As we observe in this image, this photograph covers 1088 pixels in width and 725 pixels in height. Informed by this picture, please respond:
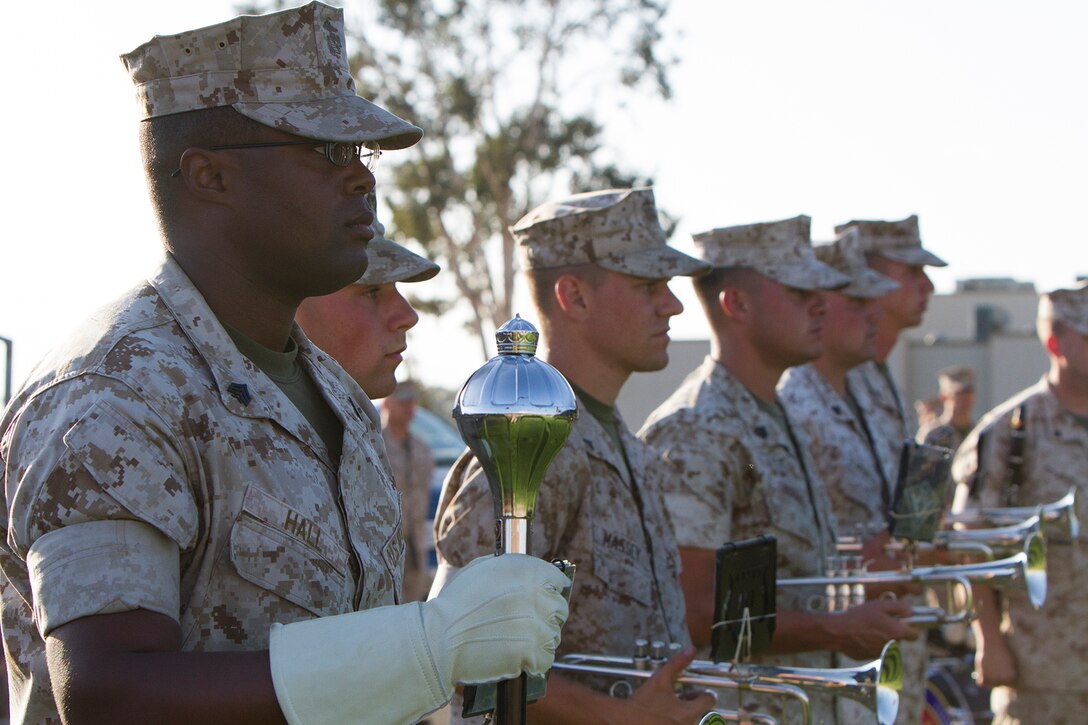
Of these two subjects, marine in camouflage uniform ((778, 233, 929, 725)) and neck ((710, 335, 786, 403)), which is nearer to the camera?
neck ((710, 335, 786, 403))

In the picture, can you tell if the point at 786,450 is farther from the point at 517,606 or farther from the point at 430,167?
the point at 430,167

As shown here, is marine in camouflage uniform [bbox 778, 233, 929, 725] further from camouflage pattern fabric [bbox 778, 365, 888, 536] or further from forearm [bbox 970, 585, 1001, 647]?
forearm [bbox 970, 585, 1001, 647]

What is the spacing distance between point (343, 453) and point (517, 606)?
62 centimetres

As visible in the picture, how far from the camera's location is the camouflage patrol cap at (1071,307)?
7117 millimetres

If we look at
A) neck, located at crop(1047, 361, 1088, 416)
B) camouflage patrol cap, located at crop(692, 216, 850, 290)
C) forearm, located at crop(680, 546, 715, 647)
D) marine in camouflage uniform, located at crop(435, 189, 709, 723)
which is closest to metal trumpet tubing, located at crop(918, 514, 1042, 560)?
neck, located at crop(1047, 361, 1088, 416)

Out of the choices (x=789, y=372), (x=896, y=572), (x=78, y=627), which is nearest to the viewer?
(x=78, y=627)

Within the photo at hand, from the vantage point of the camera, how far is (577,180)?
24.5 metres

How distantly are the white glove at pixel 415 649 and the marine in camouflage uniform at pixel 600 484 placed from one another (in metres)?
1.36

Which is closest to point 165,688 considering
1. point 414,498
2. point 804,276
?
point 804,276

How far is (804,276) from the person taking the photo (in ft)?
19.4

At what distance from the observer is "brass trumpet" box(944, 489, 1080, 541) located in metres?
6.64

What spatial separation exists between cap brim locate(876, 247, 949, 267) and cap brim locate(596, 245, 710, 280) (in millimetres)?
3474

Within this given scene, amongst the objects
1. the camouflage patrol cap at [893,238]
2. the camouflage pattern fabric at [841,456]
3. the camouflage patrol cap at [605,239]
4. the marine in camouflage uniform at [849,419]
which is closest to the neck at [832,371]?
the marine in camouflage uniform at [849,419]

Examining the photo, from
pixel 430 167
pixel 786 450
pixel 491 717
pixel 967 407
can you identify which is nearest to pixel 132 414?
pixel 491 717
